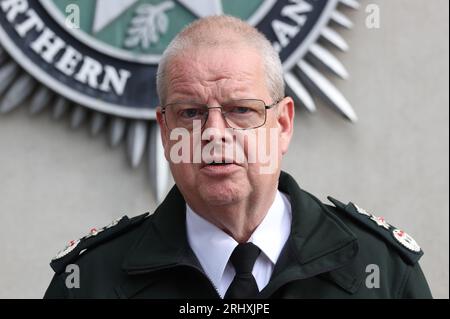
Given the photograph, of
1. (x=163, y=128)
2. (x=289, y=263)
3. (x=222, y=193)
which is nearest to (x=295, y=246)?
(x=289, y=263)

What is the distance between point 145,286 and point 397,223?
62.6 inches

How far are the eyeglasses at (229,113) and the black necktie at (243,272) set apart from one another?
0.69 ft

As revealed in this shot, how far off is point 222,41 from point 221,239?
0.34 metres

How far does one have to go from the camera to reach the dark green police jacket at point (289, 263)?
158 centimetres

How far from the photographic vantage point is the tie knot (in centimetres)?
157

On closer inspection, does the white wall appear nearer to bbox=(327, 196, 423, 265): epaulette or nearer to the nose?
bbox=(327, 196, 423, 265): epaulette

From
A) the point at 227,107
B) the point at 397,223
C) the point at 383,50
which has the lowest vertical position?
the point at 397,223

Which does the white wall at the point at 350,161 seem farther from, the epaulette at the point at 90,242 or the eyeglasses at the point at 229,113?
the eyeglasses at the point at 229,113

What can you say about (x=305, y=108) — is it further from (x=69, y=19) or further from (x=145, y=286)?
(x=145, y=286)

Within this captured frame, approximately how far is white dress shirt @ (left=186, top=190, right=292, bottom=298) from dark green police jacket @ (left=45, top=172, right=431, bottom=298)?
2cm

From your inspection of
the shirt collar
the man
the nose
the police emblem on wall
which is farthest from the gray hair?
the police emblem on wall

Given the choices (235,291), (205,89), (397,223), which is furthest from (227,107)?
(397,223)

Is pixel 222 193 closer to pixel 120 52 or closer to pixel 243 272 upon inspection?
pixel 243 272

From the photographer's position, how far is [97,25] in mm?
2871
